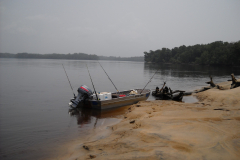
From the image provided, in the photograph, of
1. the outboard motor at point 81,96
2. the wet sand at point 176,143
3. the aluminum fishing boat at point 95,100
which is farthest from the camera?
the aluminum fishing boat at point 95,100

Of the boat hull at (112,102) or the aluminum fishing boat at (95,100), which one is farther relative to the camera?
the boat hull at (112,102)

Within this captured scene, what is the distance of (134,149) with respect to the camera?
5672mm

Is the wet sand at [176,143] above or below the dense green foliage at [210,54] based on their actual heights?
below

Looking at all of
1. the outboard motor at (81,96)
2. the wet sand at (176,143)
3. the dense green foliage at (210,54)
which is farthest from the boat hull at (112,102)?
the dense green foliage at (210,54)

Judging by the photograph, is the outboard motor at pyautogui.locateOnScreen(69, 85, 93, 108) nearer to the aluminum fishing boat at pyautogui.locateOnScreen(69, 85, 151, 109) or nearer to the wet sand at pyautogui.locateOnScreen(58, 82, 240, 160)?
the aluminum fishing boat at pyautogui.locateOnScreen(69, 85, 151, 109)

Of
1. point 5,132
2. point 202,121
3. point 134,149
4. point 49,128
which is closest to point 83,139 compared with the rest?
point 49,128

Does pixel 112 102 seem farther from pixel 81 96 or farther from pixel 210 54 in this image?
pixel 210 54

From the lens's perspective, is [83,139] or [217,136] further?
[83,139]

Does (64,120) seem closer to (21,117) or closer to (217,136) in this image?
(21,117)

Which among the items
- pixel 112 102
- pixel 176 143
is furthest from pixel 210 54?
pixel 176 143

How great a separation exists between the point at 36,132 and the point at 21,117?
3.70 meters

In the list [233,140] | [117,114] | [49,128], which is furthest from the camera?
[117,114]

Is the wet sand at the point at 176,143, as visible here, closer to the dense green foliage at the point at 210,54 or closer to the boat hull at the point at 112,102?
the boat hull at the point at 112,102

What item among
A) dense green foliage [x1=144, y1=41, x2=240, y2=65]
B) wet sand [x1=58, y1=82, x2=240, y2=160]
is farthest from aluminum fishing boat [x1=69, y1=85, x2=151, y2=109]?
dense green foliage [x1=144, y1=41, x2=240, y2=65]
